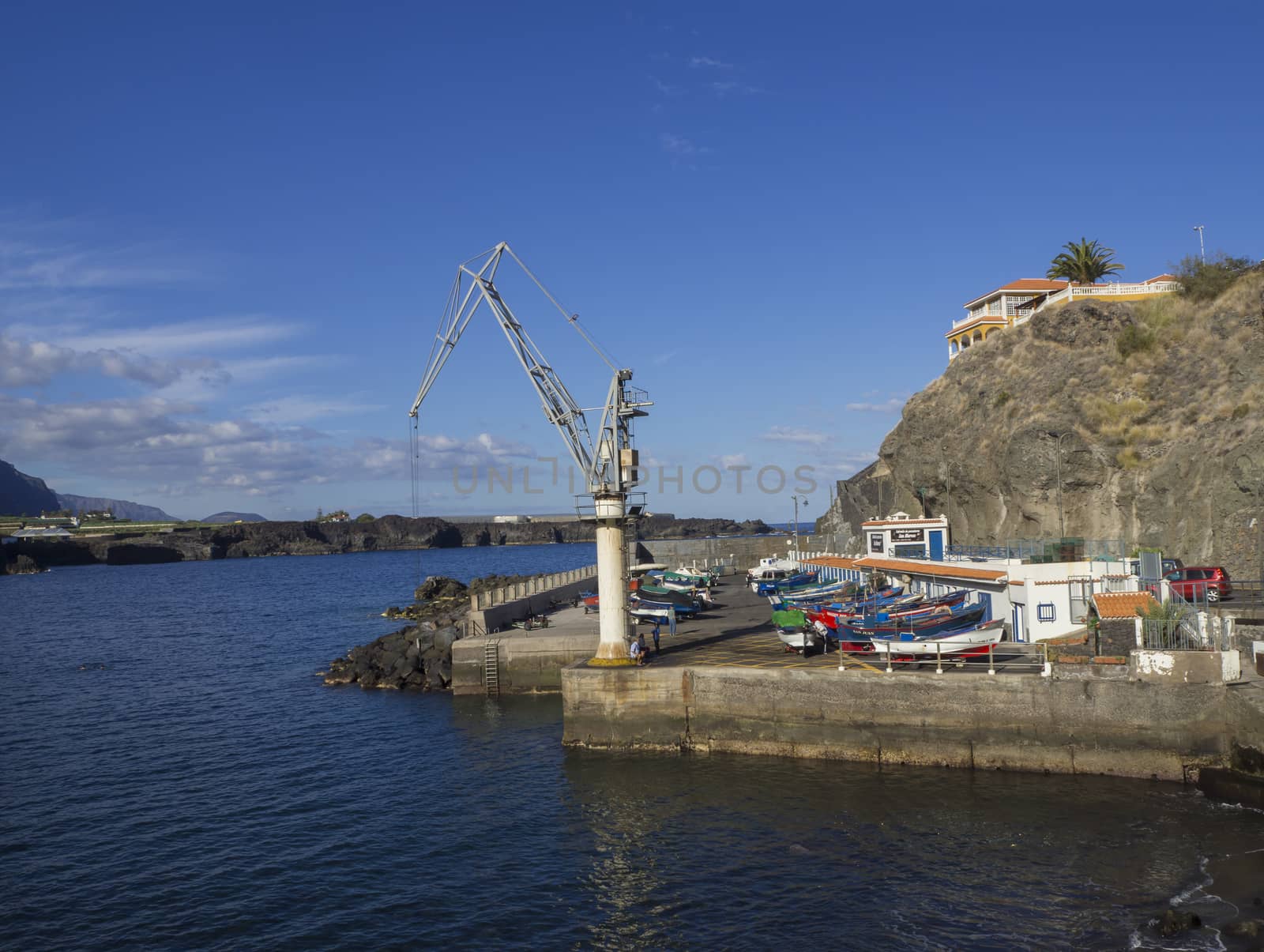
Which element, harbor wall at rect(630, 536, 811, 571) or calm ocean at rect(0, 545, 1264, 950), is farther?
harbor wall at rect(630, 536, 811, 571)

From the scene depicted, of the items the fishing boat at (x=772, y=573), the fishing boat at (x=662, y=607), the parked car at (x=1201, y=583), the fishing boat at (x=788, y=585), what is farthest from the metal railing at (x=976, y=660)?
the fishing boat at (x=772, y=573)

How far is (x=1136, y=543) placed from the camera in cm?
5522

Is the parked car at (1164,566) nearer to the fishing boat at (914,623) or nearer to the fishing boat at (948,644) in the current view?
the fishing boat at (914,623)

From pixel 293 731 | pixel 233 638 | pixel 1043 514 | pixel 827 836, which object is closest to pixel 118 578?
pixel 233 638

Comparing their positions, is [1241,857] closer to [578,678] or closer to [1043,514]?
[578,678]

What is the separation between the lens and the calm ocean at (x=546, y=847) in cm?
2017

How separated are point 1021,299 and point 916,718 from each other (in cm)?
6906

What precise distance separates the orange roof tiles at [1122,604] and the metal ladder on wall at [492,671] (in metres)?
27.7

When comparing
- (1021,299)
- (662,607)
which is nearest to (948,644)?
(662,607)

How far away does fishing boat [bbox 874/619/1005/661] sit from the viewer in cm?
3141

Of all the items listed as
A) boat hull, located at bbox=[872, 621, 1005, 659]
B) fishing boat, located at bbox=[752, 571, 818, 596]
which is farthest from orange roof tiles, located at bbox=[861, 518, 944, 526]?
boat hull, located at bbox=[872, 621, 1005, 659]

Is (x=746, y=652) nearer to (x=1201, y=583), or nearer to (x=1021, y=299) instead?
(x=1201, y=583)

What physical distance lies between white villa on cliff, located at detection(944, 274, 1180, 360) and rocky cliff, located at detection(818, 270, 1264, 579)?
11.0 ft

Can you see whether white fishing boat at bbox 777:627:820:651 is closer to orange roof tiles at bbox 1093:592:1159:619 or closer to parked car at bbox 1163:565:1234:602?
orange roof tiles at bbox 1093:592:1159:619
